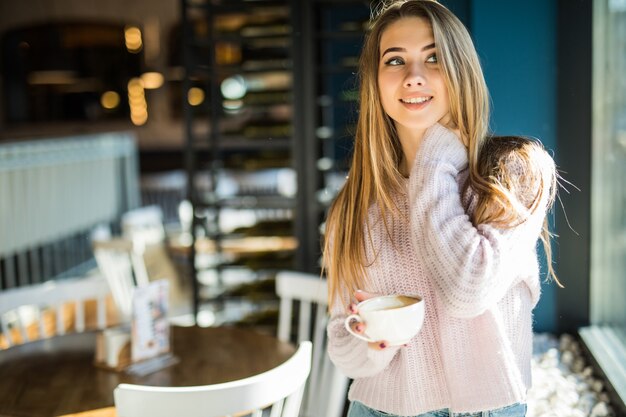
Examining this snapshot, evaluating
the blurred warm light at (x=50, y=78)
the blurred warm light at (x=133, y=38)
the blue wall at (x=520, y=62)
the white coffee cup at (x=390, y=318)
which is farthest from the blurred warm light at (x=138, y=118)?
the white coffee cup at (x=390, y=318)

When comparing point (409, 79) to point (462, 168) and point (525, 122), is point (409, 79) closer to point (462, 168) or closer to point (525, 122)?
point (462, 168)

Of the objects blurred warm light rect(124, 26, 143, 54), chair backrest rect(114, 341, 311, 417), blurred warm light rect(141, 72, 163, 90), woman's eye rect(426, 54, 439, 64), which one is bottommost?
chair backrest rect(114, 341, 311, 417)

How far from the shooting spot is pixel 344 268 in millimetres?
1342

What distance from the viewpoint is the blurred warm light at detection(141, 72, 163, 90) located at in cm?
930

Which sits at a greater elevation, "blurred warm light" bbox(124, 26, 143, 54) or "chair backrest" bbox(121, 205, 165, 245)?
"blurred warm light" bbox(124, 26, 143, 54)

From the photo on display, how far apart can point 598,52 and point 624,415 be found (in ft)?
3.26

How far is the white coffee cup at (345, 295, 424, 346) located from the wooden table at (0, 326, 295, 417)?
2.84ft

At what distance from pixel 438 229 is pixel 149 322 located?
1155 millimetres

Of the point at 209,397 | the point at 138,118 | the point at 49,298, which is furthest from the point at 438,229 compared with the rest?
the point at 138,118

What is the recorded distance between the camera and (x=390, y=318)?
3.82 feet

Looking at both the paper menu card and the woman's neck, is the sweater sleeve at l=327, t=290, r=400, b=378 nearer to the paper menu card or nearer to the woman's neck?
the woman's neck

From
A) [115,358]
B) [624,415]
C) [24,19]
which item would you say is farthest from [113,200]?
Answer: [624,415]

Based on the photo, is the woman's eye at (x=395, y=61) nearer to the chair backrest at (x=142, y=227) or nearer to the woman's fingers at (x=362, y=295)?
the woman's fingers at (x=362, y=295)

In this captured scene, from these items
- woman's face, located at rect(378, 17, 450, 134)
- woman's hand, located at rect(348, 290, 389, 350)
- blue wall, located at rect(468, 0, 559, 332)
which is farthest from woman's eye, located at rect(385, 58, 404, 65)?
blue wall, located at rect(468, 0, 559, 332)
